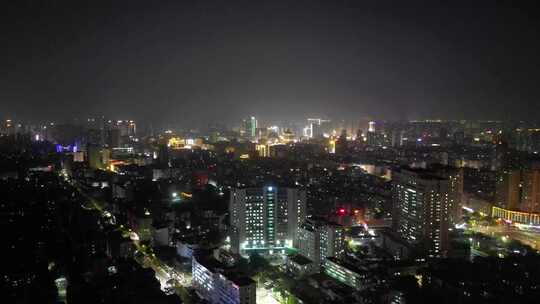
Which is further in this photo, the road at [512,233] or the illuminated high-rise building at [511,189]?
the illuminated high-rise building at [511,189]

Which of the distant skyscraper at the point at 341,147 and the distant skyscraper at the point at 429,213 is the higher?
the distant skyscraper at the point at 341,147

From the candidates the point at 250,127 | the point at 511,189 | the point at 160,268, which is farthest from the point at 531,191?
the point at 250,127

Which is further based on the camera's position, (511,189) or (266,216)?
(511,189)

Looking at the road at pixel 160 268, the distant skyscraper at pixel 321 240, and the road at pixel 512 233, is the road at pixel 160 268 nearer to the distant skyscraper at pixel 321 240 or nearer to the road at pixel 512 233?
the distant skyscraper at pixel 321 240

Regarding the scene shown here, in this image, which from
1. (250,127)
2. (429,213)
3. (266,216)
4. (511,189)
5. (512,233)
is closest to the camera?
(429,213)

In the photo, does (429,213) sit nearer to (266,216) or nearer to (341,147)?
(266,216)

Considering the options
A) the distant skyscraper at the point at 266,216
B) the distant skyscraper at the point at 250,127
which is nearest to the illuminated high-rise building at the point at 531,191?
the distant skyscraper at the point at 266,216

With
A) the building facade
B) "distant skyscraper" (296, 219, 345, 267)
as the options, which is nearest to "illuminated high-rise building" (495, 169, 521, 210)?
"distant skyscraper" (296, 219, 345, 267)

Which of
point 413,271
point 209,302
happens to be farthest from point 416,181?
point 209,302

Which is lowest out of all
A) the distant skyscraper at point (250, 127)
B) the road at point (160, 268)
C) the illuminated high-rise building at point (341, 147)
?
the road at point (160, 268)
